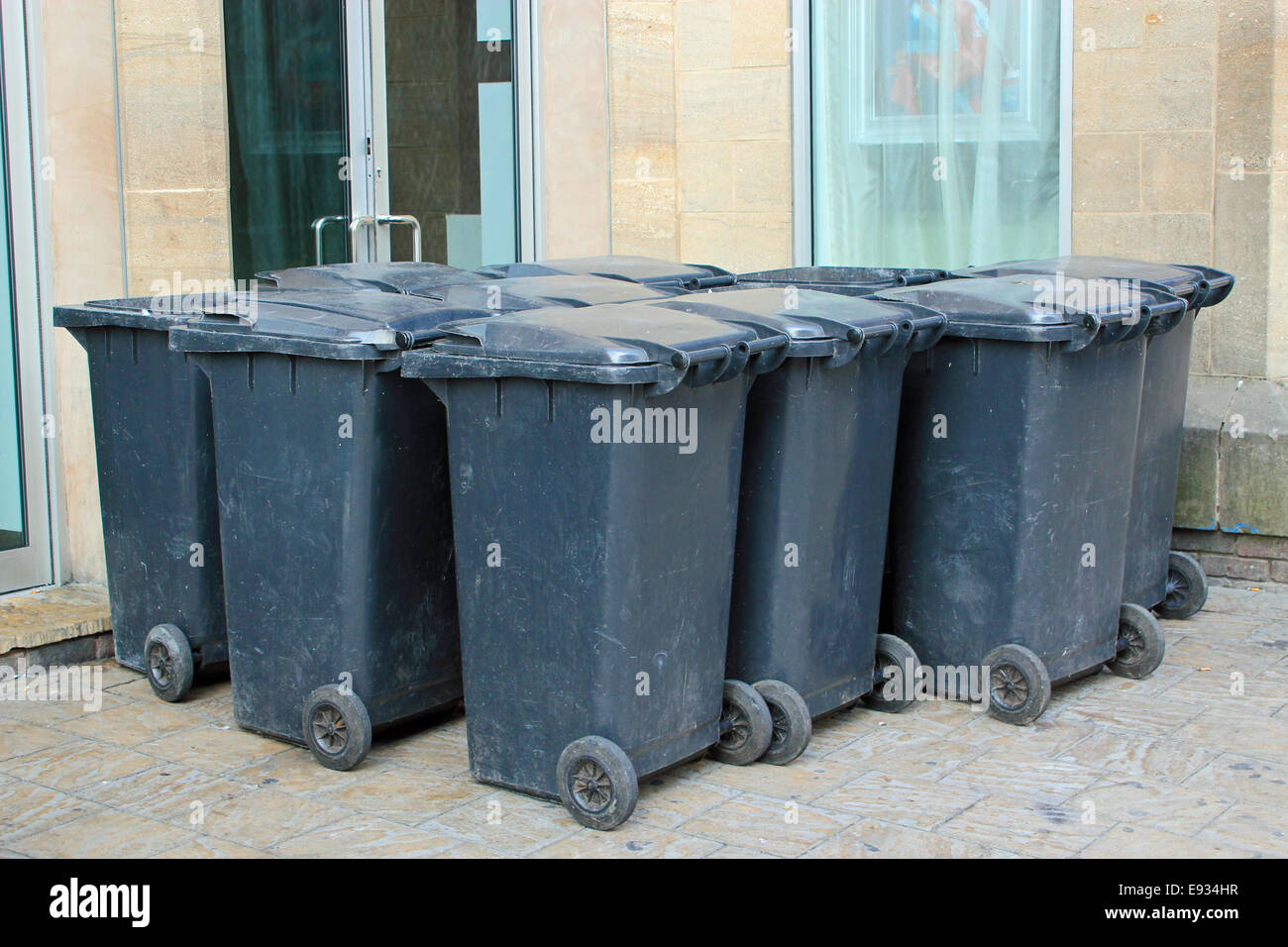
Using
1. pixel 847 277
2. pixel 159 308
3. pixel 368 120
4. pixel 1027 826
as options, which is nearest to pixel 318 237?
pixel 368 120

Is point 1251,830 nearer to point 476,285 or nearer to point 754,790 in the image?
point 754,790

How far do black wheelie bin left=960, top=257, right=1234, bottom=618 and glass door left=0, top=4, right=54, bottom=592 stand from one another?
12.2 ft

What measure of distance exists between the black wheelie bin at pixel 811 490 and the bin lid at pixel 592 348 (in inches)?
9.8

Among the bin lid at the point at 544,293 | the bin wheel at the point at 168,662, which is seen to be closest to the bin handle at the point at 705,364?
the bin lid at the point at 544,293

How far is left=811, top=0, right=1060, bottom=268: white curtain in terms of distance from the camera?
7277 mm

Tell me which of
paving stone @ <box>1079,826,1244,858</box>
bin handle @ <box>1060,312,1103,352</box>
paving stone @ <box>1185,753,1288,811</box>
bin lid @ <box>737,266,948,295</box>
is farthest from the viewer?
bin lid @ <box>737,266,948,295</box>

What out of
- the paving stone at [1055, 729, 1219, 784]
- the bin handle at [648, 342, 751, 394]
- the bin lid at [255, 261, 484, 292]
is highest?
the bin lid at [255, 261, 484, 292]

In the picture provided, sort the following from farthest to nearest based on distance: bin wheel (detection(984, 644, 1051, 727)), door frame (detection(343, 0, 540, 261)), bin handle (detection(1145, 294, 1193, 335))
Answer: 1. door frame (detection(343, 0, 540, 261))
2. bin handle (detection(1145, 294, 1193, 335))
3. bin wheel (detection(984, 644, 1051, 727))

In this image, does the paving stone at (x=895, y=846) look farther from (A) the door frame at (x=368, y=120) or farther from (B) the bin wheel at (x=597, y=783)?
(A) the door frame at (x=368, y=120)

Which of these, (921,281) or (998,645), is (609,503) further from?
(921,281)

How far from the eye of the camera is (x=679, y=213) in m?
7.87

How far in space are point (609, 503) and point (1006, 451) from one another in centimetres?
154

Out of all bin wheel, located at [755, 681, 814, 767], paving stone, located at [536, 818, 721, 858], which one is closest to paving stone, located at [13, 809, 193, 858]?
paving stone, located at [536, 818, 721, 858]

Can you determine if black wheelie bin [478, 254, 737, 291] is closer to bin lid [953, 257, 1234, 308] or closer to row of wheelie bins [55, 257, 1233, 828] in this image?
row of wheelie bins [55, 257, 1233, 828]
